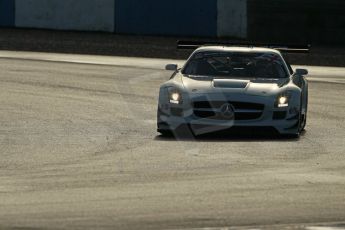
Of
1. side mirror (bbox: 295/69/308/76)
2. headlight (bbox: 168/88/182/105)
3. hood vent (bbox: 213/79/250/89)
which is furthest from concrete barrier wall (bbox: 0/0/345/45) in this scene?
headlight (bbox: 168/88/182/105)

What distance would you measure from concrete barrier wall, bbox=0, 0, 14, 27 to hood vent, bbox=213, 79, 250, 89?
23.1 metres

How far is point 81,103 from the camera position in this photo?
2128 cm

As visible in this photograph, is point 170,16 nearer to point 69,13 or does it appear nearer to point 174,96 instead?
point 69,13

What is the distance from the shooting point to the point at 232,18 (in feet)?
128

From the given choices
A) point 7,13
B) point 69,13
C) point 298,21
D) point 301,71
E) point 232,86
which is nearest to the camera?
point 232,86

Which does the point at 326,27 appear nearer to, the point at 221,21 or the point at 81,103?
the point at 221,21

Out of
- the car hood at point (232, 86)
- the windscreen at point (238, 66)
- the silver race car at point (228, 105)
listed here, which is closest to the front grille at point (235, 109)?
the silver race car at point (228, 105)

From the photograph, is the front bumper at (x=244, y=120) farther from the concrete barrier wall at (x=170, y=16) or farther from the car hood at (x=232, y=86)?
the concrete barrier wall at (x=170, y=16)

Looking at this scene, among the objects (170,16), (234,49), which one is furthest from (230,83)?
(170,16)

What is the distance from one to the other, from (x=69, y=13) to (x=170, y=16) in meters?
3.13

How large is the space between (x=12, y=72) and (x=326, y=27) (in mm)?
14047

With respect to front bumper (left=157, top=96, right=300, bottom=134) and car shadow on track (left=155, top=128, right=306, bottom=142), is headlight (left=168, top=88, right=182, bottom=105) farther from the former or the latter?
car shadow on track (left=155, top=128, right=306, bottom=142)

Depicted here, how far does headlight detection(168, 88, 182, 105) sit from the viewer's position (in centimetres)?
1681

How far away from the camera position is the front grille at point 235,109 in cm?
1677
